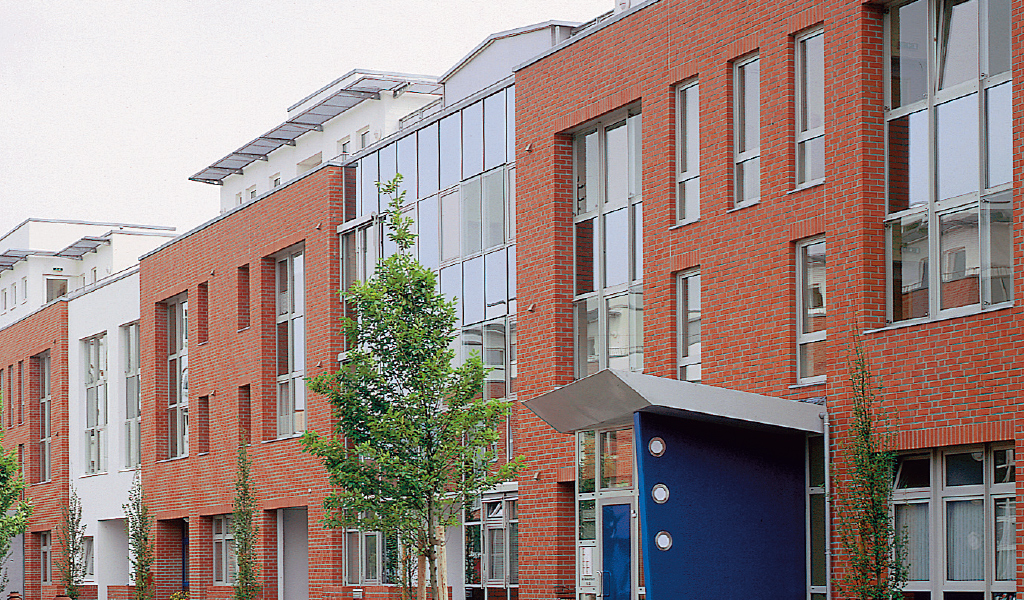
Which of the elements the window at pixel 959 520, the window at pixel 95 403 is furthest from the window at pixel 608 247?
the window at pixel 95 403

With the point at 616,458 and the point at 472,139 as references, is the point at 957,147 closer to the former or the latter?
the point at 616,458

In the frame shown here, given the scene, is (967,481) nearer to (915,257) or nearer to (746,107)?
(915,257)

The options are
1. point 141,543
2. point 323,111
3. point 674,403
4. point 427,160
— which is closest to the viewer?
point 674,403

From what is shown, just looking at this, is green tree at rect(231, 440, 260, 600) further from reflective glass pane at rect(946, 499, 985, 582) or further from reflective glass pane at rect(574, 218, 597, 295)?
reflective glass pane at rect(946, 499, 985, 582)

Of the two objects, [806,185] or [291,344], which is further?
[291,344]

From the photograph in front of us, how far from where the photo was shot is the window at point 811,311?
61.9 ft

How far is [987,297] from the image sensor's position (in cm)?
1675

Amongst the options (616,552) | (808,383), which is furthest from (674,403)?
(616,552)

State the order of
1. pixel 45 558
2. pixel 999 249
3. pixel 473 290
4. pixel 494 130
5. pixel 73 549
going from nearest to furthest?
1. pixel 999 249
2. pixel 494 130
3. pixel 473 290
4. pixel 73 549
5. pixel 45 558

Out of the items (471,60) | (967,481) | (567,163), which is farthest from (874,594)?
(471,60)

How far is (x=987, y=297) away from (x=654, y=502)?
4293 millimetres

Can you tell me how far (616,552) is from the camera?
20.9m

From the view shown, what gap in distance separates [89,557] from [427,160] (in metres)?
22.1

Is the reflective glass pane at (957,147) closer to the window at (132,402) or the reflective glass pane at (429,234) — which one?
the reflective glass pane at (429,234)
